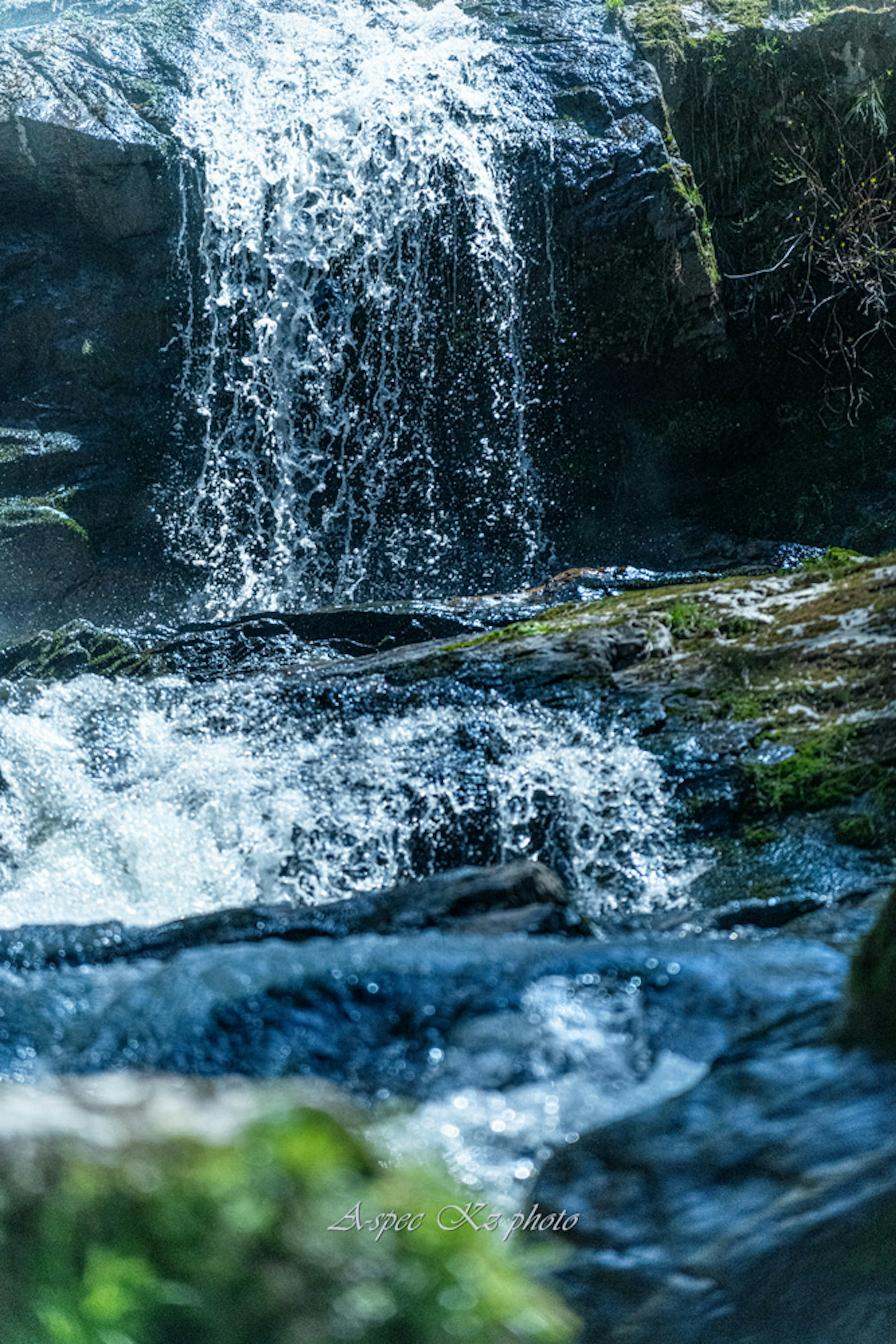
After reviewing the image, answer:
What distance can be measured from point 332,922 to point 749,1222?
1603 millimetres

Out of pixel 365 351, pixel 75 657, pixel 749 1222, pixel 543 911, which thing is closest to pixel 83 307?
pixel 365 351

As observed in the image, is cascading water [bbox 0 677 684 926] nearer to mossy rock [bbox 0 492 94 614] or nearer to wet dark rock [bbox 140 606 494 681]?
wet dark rock [bbox 140 606 494 681]

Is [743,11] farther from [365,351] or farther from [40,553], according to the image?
[40,553]

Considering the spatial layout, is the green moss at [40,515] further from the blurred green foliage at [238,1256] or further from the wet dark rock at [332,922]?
the blurred green foliage at [238,1256]

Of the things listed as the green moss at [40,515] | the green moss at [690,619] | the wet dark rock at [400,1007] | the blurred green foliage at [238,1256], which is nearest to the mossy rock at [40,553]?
the green moss at [40,515]

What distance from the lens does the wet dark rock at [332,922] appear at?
2543 mm

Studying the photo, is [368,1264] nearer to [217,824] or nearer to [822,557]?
[217,824]

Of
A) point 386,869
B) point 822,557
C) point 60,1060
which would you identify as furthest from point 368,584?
point 60,1060

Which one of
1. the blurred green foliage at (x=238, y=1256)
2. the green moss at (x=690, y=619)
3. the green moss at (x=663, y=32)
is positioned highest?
the green moss at (x=663, y=32)

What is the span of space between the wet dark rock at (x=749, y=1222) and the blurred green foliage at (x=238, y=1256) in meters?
0.57

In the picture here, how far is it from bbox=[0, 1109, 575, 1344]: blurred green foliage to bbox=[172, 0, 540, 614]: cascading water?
7.67 m

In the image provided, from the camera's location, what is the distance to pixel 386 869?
3.76 meters

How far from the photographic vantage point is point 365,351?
8.63 meters

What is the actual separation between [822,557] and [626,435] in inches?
169
